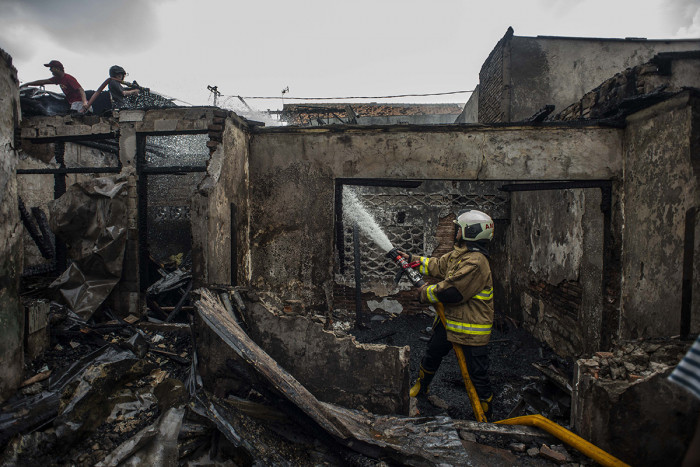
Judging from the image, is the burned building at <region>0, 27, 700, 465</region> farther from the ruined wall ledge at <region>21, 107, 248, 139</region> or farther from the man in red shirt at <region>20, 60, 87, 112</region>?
the man in red shirt at <region>20, 60, 87, 112</region>

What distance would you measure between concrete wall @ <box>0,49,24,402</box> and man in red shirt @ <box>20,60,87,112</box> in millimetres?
3281

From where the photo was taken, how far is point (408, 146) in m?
4.39

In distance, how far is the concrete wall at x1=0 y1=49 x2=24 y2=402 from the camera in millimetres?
3117

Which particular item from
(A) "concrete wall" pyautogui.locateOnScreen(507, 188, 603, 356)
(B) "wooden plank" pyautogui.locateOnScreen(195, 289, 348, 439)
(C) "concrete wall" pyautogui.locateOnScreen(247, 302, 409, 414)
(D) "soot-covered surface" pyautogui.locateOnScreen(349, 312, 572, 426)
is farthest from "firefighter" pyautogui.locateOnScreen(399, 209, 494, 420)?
(A) "concrete wall" pyautogui.locateOnScreen(507, 188, 603, 356)

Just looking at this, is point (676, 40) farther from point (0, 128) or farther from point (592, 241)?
point (0, 128)

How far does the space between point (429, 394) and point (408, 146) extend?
10.4 feet

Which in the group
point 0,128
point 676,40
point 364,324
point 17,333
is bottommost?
point 364,324

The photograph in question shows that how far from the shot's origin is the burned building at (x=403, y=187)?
8.94ft

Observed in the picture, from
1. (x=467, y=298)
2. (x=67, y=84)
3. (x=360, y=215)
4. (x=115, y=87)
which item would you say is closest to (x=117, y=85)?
(x=115, y=87)

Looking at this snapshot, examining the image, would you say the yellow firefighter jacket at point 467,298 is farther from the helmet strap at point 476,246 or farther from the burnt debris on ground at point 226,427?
the burnt debris on ground at point 226,427

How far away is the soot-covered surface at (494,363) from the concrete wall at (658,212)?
1.18m

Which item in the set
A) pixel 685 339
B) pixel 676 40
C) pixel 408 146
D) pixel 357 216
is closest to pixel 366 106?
pixel 357 216

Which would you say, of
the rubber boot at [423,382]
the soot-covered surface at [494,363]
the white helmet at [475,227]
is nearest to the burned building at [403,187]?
the soot-covered surface at [494,363]

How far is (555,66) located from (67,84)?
953cm
